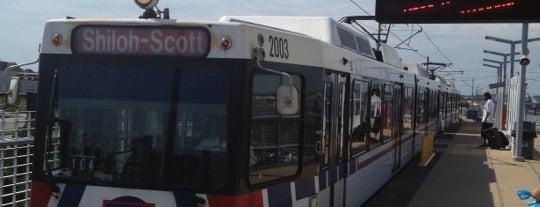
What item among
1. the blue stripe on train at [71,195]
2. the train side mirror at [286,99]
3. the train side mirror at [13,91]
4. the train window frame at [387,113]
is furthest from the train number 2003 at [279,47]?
the train window frame at [387,113]

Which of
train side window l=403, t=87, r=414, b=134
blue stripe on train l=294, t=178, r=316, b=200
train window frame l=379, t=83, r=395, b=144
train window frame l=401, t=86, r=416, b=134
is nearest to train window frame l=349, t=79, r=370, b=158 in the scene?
train window frame l=379, t=83, r=395, b=144

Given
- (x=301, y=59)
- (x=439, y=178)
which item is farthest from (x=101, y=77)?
(x=439, y=178)

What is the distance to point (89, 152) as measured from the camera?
15.4 ft

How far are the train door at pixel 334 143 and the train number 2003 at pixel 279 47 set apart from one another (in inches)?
43.3

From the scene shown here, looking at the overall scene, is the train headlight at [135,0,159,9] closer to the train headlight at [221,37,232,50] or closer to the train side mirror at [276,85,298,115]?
the train headlight at [221,37,232,50]

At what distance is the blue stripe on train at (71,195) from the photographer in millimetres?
4664

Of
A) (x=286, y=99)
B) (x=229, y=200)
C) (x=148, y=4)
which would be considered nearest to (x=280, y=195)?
(x=229, y=200)

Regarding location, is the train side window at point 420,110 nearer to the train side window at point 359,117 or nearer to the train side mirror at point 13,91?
the train side window at point 359,117

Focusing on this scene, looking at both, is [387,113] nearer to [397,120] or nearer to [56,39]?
[397,120]

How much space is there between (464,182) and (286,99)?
8.54 meters

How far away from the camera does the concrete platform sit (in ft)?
32.7

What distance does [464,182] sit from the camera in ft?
39.6

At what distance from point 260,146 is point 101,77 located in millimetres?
1278

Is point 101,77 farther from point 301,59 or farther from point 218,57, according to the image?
point 301,59
